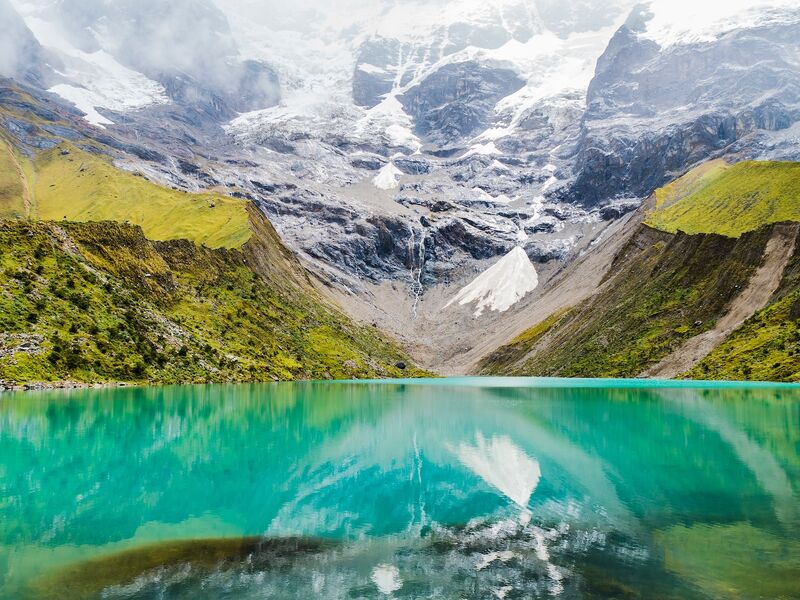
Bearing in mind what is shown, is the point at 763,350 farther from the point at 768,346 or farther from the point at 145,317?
the point at 145,317

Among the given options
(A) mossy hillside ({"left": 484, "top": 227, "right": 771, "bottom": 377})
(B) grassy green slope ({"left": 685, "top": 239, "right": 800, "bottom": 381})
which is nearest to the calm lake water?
(B) grassy green slope ({"left": 685, "top": 239, "right": 800, "bottom": 381})

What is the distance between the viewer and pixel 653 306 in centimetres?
16200

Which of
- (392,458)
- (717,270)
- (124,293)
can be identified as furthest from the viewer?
(717,270)

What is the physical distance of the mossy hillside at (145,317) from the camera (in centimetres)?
8400

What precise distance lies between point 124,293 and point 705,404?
310 ft

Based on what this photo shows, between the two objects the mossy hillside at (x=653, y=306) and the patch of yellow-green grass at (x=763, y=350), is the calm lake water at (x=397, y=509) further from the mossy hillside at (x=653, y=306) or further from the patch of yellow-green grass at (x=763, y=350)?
the mossy hillside at (x=653, y=306)

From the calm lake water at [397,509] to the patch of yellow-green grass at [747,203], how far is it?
12697 centimetres

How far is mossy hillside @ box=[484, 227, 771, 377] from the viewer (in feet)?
479

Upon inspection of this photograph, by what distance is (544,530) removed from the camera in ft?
77.0

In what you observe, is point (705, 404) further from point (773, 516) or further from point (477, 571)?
point (477, 571)

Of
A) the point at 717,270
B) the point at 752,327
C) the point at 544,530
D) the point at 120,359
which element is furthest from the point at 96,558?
the point at 717,270

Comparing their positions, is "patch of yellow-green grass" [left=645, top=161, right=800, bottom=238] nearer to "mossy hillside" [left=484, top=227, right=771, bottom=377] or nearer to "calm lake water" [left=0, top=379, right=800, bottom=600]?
"mossy hillside" [left=484, top=227, right=771, bottom=377]

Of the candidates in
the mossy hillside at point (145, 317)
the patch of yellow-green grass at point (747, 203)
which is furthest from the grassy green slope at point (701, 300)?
the mossy hillside at point (145, 317)

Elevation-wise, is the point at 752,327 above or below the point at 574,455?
above
